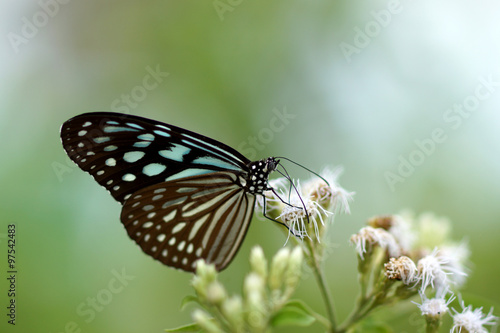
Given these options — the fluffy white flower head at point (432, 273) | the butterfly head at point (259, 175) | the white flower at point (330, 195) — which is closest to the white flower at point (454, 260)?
the fluffy white flower head at point (432, 273)

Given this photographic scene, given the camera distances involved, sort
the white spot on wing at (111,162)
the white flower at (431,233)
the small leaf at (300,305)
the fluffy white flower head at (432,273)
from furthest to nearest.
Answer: the white flower at (431,233), the white spot on wing at (111,162), the fluffy white flower head at (432,273), the small leaf at (300,305)

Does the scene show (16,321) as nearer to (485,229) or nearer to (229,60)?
(229,60)

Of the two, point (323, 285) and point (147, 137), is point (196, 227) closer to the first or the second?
point (147, 137)

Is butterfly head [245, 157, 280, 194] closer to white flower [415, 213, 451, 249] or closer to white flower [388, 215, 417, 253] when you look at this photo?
white flower [388, 215, 417, 253]

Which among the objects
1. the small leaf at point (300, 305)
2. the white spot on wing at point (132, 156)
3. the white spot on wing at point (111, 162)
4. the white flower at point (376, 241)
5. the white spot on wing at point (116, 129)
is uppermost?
the white spot on wing at point (116, 129)

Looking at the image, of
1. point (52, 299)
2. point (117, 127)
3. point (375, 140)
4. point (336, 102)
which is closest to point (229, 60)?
point (336, 102)

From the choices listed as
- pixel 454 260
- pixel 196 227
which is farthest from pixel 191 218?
pixel 454 260

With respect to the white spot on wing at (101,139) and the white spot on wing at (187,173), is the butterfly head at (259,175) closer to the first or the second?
the white spot on wing at (187,173)
